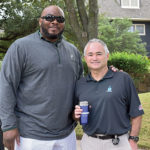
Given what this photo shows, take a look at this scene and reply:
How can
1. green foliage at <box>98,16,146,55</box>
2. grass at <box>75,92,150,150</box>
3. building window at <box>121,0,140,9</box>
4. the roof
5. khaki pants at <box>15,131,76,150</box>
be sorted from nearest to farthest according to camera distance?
khaki pants at <box>15,131,76,150</box>, grass at <box>75,92,150,150</box>, green foliage at <box>98,16,146,55</box>, the roof, building window at <box>121,0,140,9</box>

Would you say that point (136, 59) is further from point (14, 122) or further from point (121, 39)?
point (121, 39)

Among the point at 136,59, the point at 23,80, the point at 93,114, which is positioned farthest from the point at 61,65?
the point at 136,59

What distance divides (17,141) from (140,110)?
4.44ft

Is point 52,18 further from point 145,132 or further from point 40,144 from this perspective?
point 145,132

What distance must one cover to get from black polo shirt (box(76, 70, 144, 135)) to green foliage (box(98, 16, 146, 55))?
21.0 meters

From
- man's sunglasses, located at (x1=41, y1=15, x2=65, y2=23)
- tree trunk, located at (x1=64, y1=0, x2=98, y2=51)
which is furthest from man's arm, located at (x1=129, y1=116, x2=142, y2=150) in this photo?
tree trunk, located at (x1=64, y1=0, x2=98, y2=51)

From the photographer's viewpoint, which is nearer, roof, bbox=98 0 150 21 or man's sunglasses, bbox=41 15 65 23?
man's sunglasses, bbox=41 15 65 23

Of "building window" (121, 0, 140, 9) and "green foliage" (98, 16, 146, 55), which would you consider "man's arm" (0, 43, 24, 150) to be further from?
"building window" (121, 0, 140, 9)

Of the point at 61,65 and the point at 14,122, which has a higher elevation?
the point at 61,65

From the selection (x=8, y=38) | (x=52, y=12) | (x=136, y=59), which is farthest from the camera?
(x=8, y=38)

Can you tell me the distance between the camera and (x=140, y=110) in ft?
9.56

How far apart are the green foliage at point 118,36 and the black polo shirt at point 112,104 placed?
68.8 feet

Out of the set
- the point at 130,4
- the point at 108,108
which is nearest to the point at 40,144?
the point at 108,108

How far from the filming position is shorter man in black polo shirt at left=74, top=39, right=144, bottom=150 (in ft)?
9.37
